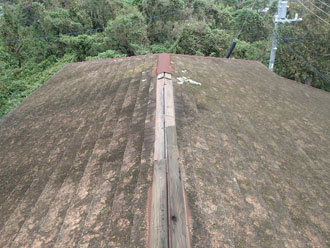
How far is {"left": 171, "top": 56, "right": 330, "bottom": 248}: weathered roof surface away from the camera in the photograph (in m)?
2.23

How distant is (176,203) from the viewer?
7.30 ft

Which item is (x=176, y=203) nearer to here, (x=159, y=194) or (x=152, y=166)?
(x=159, y=194)

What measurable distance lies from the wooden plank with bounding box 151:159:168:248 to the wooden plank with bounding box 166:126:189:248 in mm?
50

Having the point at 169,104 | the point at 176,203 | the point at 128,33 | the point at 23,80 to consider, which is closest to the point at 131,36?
the point at 128,33

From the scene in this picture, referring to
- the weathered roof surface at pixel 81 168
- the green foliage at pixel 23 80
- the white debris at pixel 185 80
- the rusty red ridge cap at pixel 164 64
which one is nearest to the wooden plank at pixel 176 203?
the weathered roof surface at pixel 81 168

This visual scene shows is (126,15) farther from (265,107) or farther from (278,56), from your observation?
(265,107)

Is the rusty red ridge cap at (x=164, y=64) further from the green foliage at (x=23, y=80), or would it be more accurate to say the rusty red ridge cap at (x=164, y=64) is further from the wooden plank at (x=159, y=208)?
the green foliage at (x=23, y=80)

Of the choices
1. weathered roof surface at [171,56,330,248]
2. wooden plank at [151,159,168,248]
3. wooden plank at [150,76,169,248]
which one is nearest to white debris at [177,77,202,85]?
weathered roof surface at [171,56,330,248]

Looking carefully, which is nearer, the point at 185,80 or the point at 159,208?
the point at 159,208

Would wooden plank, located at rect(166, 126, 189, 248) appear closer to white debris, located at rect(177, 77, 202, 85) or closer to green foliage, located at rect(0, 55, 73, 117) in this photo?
white debris, located at rect(177, 77, 202, 85)

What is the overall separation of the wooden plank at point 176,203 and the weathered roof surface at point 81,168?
24cm

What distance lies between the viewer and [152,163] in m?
2.73

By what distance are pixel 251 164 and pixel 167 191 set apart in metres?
1.34

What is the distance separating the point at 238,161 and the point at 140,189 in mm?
1355
